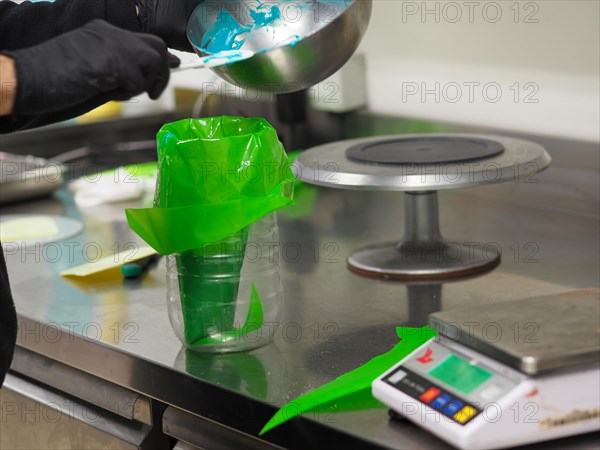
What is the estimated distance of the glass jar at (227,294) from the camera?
1.28 meters

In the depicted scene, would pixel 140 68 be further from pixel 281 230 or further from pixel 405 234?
pixel 281 230

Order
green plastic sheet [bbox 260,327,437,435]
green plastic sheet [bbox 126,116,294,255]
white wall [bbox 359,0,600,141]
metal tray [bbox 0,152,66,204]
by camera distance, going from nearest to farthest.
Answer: green plastic sheet [bbox 260,327,437,435]
green plastic sheet [bbox 126,116,294,255]
white wall [bbox 359,0,600,141]
metal tray [bbox 0,152,66,204]

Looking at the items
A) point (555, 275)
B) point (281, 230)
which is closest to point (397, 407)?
point (555, 275)

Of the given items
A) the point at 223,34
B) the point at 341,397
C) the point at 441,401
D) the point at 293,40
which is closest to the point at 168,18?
the point at 223,34

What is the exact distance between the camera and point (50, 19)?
A: 1.49 metres

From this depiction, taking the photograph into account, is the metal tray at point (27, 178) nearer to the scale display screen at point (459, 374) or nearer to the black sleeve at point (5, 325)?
the black sleeve at point (5, 325)

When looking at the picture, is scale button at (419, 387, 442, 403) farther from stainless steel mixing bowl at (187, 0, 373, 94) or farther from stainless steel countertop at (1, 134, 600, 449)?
stainless steel mixing bowl at (187, 0, 373, 94)

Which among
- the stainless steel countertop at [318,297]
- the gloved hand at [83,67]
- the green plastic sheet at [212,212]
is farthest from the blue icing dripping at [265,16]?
the stainless steel countertop at [318,297]

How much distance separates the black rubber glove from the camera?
1467 millimetres

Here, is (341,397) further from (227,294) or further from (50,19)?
(50,19)

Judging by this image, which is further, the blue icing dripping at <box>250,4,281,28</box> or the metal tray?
the metal tray

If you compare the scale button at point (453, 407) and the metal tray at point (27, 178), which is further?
the metal tray at point (27, 178)

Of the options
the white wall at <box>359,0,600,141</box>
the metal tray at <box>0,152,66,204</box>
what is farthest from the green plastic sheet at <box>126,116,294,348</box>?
the metal tray at <box>0,152,66,204</box>

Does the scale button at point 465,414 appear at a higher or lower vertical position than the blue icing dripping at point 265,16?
lower
